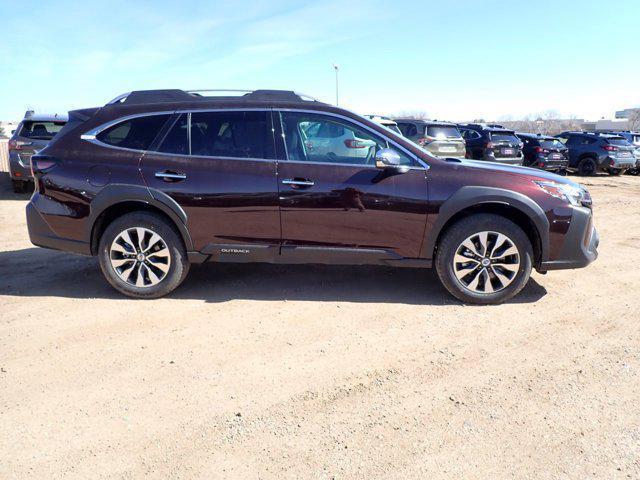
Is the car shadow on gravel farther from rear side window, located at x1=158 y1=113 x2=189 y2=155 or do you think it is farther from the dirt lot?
rear side window, located at x1=158 y1=113 x2=189 y2=155

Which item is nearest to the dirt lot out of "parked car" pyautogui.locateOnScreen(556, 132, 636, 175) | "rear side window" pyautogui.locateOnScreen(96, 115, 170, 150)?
"rear side window" pyautogui.locateOnScreen(96, 115, 170, 150)

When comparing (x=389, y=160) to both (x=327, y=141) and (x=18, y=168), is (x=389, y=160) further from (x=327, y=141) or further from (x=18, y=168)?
(x=18, y=168)

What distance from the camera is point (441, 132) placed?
14.2m

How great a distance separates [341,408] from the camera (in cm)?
283

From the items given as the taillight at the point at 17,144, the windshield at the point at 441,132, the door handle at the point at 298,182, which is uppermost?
the windshield at the point at 441,132

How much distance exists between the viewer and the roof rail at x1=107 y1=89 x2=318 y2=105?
14.9 ft

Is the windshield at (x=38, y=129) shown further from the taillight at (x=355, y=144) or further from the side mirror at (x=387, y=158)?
the side mirror at (x=387, y=158)

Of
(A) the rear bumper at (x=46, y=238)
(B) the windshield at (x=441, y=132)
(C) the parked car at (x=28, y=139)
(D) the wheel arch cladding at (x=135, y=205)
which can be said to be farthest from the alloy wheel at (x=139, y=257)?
(B) the windshield at (x=441, y=132)

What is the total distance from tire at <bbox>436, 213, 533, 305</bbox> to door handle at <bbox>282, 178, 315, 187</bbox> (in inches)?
50.3

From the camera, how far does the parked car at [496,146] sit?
1566 centimetres

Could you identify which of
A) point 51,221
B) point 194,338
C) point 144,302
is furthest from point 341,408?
point 51,221

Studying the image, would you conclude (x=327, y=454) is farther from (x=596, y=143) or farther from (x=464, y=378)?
(x=596, y=143)

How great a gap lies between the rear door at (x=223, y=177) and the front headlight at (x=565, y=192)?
7.84ft

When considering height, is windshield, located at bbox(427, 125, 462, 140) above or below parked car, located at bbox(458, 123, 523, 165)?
above
